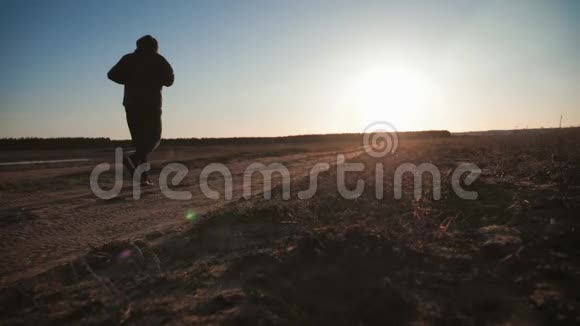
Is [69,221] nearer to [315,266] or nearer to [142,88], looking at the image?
[142,88]

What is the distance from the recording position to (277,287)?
1917mm

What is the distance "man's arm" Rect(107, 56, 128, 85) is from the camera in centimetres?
613

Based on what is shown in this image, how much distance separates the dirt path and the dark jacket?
1.42 metres

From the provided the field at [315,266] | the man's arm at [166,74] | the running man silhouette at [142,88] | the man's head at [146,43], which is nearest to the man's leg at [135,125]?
the running man silhouette at [142,88]

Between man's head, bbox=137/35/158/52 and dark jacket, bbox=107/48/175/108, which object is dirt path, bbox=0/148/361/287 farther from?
man's head, bbox=137/35/158/52

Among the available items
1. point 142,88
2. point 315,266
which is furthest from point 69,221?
point 315,266

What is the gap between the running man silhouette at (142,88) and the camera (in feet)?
20.3

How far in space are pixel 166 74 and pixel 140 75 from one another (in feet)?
1.33

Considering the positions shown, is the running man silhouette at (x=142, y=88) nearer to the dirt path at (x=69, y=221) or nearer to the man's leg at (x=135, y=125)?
the man's leg at (x=135, y=125)

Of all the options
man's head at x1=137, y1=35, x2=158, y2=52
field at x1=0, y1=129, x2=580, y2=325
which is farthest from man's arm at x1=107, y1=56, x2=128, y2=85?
field at x1=0, y1=129, x2=580, y2=325

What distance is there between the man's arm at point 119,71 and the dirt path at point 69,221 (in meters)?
1.75

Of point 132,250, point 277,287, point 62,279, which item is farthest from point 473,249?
point 62,279

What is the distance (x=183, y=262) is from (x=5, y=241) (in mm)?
1855

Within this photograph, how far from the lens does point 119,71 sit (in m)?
6.15
